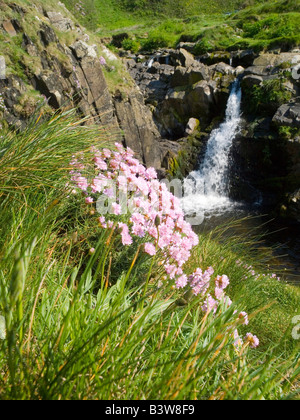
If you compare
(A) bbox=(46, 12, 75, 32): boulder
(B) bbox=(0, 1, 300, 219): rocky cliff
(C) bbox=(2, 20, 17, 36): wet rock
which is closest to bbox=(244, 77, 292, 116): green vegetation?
(B) bbox=(0, 1, 300, 219): rocky cliff

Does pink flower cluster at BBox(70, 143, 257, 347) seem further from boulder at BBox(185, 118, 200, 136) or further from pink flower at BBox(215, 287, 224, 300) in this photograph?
boulder at BBox(185, 118, 200, 136)

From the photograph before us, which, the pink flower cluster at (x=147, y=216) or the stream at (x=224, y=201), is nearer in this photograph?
the pink flower cluster at (x=147, y=216)

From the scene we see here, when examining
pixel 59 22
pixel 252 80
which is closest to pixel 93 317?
pixel 59 22

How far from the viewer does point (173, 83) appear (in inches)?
559

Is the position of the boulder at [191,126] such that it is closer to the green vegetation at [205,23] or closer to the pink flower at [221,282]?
the green vegetation at [205,23]

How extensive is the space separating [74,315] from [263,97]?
12.2 meters

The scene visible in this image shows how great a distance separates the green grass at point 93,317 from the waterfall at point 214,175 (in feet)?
23.5

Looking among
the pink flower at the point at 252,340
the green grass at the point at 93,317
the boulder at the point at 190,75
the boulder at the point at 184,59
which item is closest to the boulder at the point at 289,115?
the boulder at the point at 190,75

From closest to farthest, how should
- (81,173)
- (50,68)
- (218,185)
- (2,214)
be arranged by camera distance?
(2,214) → (81,173) → (50,68) → (218,185)

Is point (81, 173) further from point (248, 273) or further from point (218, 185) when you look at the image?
point (218, 185)

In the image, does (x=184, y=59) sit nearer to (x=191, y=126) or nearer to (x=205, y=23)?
(x=191, y=126)

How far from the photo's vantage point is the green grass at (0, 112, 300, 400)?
2.91 ft

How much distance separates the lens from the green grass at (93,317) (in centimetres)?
89
